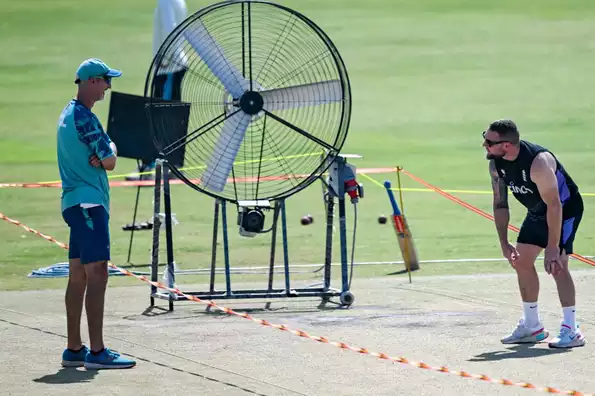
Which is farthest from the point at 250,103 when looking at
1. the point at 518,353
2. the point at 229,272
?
the point at 518,353

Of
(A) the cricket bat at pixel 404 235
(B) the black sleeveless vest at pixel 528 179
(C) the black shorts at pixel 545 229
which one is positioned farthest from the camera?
(A) the cricket bat at pixel 404 235

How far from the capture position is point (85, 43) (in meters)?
27.7

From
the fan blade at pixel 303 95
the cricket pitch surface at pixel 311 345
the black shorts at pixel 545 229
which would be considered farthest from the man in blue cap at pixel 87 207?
the black shorts at pixel 545 229

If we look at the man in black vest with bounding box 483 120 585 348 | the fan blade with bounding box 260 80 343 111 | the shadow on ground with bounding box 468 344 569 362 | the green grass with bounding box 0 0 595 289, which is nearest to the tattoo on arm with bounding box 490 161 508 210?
the man in black vest with bounding box 483 120 585 348

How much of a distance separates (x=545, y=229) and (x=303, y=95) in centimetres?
221

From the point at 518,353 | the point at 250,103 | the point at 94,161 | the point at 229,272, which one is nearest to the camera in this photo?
the point at 94,161

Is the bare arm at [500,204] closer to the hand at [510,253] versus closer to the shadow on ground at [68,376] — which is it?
the hand at [510,253]

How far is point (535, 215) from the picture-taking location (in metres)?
7.82

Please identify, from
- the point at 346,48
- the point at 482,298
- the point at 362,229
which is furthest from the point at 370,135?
the point at 482,298

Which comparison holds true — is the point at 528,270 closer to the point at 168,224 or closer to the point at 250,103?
the point at 250,103

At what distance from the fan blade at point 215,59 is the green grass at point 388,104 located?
2.20 meters

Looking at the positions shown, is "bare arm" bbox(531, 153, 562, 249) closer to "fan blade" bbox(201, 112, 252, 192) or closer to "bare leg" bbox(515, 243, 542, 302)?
"bare leg" bbox(515, 243, 542, 302)

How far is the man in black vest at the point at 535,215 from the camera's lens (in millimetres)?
7551

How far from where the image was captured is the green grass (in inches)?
500
